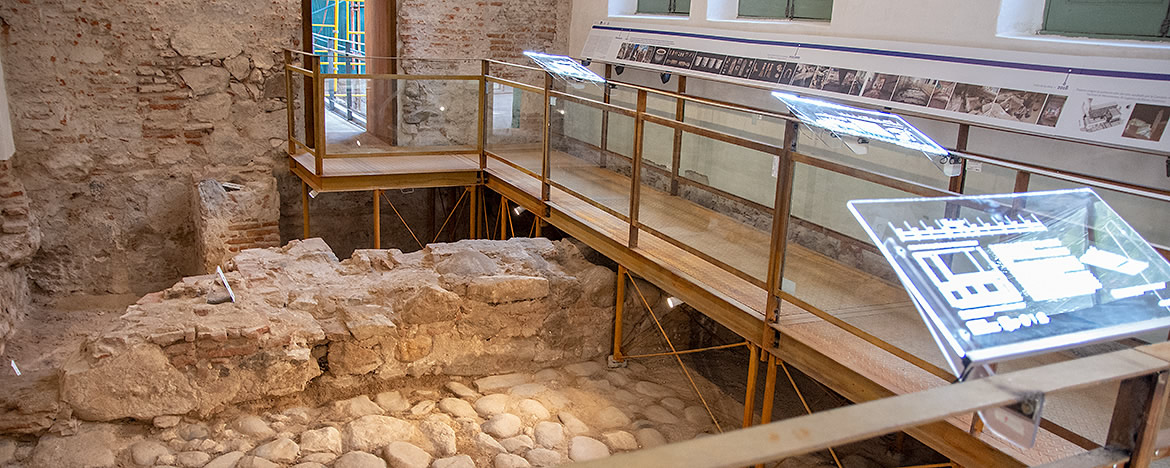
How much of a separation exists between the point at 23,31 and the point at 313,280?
163 inches

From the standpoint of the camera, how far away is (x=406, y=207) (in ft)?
32.1

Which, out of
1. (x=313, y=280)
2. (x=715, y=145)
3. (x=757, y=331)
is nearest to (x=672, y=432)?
(x=757, y=331)

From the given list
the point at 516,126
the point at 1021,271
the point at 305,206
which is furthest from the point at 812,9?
the point at 305,206

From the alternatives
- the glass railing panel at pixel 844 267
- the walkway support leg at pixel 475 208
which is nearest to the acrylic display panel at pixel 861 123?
the glass railing panel at pixel 844 267

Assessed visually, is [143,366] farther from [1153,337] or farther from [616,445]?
[1153,337]

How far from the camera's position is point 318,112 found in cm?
803

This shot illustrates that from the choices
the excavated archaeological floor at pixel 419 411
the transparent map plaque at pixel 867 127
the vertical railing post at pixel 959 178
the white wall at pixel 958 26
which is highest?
the white wall at pixel 958 26

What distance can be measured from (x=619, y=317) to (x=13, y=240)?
16.9ft

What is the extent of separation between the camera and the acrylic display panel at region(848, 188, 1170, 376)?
212 centimetres

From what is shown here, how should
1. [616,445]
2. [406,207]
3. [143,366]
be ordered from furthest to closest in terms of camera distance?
[406,207], [616,445], [143,366]

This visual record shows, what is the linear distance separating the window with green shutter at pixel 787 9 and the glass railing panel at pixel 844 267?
112 inches

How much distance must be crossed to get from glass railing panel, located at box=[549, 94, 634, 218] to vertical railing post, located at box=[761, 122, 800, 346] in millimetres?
1661

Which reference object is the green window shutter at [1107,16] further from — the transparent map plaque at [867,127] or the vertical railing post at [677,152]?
the vertical railing post at [677,152]

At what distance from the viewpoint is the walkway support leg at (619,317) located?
239 inches
